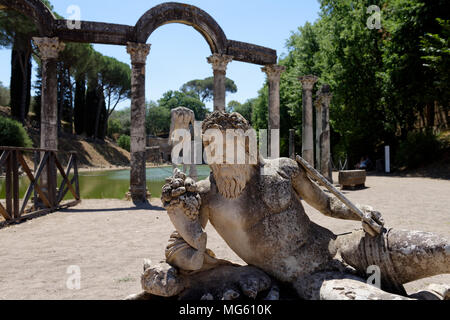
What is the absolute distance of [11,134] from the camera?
75.8ft

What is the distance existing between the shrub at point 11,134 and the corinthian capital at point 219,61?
17.8 meters

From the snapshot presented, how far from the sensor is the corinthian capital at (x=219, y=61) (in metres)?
12.4

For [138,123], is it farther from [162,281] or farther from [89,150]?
[89,150]

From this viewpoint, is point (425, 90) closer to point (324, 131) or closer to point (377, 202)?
point (324, 131)

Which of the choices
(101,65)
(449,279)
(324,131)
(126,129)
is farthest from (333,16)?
(126,129)

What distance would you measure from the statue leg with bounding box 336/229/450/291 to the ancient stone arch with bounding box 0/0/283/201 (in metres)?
9.30

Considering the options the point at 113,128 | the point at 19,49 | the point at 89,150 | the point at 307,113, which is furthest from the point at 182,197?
the point at 113,128

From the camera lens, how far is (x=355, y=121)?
866 inches

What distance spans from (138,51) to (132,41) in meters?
0.50

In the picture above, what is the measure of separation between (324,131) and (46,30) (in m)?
12.8

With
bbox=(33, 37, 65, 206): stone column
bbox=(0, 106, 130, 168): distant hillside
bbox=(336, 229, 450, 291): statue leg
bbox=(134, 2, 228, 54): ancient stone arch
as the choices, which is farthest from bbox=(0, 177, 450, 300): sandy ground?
bbox=(0, 106, 130, 168): distant hillside

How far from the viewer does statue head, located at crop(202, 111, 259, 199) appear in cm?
210

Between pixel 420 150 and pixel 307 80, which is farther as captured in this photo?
pixel 420 150

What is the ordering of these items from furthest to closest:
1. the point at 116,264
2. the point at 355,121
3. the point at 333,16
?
the point at 333,16 < the point at 355,121 < the point at 116,264
